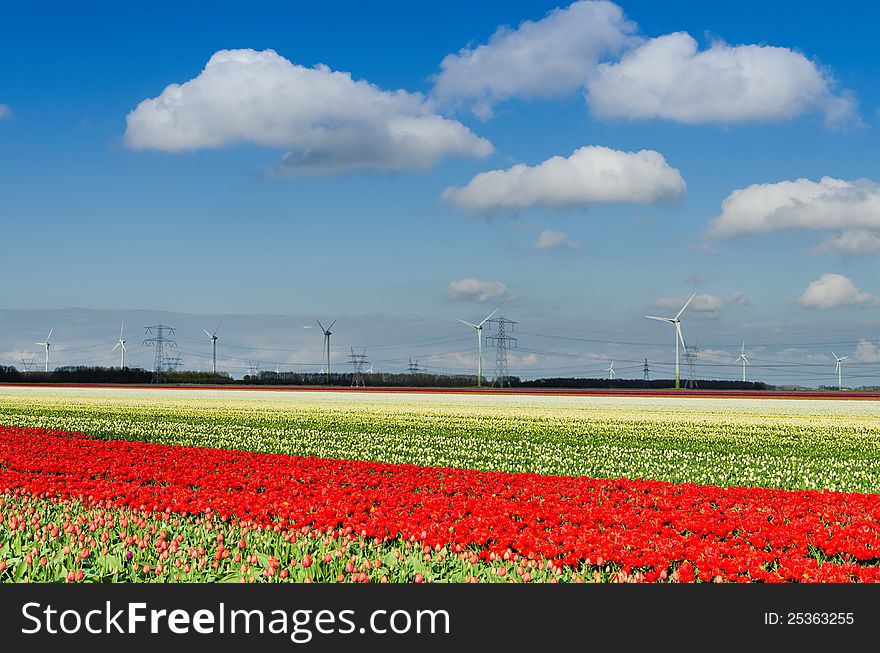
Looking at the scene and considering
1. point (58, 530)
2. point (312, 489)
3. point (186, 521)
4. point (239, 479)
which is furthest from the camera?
point (239, 479)

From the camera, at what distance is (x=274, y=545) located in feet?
31.0

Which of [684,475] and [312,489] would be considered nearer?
[312,489]

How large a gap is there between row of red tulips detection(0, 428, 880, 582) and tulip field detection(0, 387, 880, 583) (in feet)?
0.12

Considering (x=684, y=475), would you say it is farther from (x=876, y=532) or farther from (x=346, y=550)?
(x=346, y=550)

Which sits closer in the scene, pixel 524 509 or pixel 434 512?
pixel 434 512

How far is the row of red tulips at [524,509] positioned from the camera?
888 centimetres

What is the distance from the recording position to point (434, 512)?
11102 mm

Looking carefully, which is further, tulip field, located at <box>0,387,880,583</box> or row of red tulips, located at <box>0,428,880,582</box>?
row of red tulips, located at <box>0,428,880,582</box>

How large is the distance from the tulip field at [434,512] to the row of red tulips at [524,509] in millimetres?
38

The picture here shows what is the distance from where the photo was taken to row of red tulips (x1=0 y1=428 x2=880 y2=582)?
8.88 meters

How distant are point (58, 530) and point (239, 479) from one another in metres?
→ 4.32

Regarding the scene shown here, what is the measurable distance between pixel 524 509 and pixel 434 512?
121 cm
